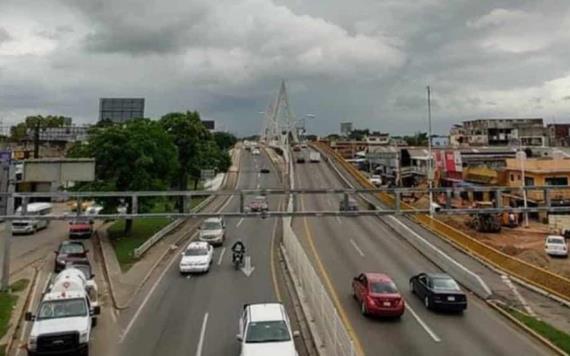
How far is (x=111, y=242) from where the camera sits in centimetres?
4003

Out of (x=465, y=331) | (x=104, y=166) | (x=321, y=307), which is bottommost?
(x=465, y=331)

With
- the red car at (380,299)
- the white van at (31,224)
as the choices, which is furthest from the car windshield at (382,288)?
the white van at (31,224)

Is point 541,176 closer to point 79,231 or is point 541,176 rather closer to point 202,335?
point 79,231

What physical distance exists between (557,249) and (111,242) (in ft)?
108

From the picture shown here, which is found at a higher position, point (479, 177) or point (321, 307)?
point (479, 177)

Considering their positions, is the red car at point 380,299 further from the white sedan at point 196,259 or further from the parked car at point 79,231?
the parked car at point 79,231

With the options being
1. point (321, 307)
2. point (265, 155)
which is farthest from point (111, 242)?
point (265, 155)

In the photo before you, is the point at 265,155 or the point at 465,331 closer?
the point at 465,331

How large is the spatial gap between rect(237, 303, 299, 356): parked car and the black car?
348 inches

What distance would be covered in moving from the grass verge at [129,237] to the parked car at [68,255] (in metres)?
2.45

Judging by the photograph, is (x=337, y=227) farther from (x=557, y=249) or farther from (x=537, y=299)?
(x=537, y=299)

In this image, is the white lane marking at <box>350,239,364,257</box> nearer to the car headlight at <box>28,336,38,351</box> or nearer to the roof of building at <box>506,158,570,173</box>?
the car headlight at <box>28,336,38,351</box>

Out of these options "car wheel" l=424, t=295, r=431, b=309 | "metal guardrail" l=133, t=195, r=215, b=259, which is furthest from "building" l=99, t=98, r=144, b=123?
"car wheel" l=424, t=295, r=431, b=309

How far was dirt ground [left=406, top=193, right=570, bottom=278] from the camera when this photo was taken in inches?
1479
